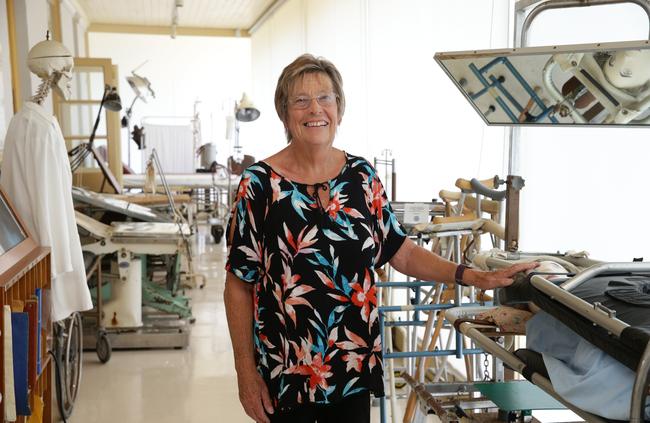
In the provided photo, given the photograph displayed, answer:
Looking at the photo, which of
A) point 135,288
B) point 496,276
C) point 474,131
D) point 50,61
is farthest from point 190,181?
point 496,276

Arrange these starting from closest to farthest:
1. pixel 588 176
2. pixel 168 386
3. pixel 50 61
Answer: pixel 588 176 < pixel 50 61 < pixel 168 386

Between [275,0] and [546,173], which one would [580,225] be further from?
[275,0]

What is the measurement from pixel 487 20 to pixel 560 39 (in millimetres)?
687

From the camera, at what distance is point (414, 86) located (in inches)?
169

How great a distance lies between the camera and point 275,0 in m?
10.1

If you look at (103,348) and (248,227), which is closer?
(248,227)

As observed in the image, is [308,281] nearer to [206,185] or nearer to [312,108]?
[312,108]

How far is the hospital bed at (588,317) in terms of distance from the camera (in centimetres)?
103

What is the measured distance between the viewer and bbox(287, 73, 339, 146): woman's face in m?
1.64

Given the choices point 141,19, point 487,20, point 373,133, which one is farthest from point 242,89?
point 487,20

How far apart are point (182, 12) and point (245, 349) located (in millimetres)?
10687

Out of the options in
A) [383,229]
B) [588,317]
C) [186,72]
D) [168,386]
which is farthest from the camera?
[186,72]

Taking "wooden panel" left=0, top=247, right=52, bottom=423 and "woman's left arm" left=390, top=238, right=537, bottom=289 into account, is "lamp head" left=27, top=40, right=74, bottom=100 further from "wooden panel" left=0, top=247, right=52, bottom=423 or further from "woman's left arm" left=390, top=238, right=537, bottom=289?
"woman's left arm" left=390, top=238, right=537, bottom=289

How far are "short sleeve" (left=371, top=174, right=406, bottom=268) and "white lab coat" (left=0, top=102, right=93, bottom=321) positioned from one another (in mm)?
1592
